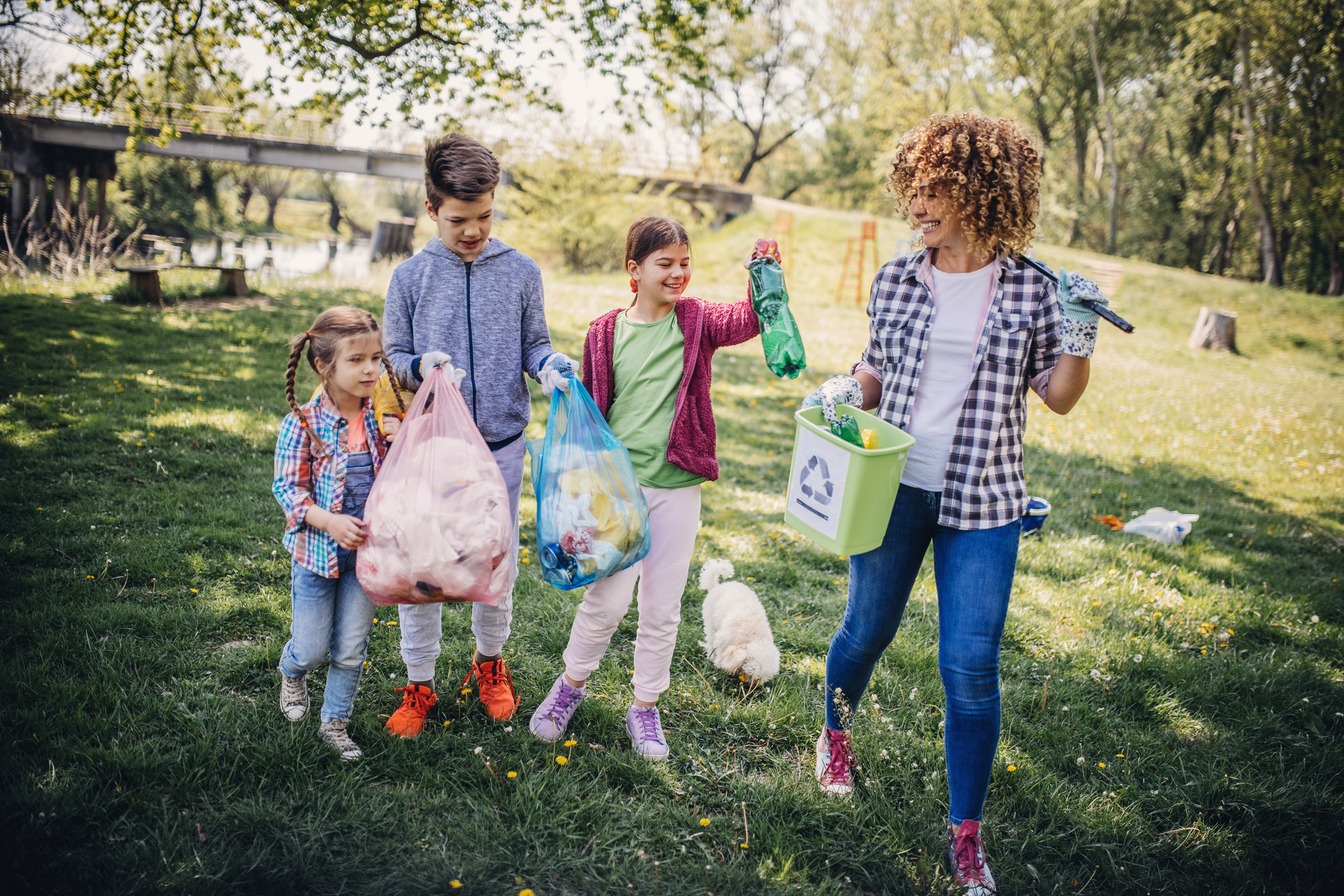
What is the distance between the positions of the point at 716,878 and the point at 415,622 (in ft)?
4.24

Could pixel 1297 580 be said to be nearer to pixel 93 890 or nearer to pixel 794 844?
pixel 794 844

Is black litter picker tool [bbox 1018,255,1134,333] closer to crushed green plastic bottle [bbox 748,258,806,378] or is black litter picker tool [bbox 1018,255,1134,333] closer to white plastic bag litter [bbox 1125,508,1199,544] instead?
crushed green plastic bottle [bbox 748,258,806,378]

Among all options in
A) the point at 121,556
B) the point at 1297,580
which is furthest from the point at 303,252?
the point at 1297,580

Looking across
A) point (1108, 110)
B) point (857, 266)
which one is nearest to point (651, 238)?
point (857, 266)

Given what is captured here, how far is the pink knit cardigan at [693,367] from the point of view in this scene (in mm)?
2410

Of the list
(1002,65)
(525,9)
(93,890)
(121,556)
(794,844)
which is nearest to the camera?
(93,890)

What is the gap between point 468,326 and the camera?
97.7 inches

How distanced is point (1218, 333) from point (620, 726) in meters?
17.9

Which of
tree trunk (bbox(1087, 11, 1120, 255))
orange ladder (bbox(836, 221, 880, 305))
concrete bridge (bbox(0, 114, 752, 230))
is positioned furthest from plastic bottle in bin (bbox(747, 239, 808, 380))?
tree trunk (bbox(1087, 11, 1120, 255))

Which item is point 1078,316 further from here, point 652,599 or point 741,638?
point 741,638

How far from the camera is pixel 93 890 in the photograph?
6.12ft

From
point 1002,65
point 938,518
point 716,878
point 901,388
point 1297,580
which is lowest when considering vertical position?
point 716,878

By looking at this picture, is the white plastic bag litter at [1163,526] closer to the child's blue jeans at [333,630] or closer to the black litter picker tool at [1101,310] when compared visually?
the black litter picker tool at [1101,310]

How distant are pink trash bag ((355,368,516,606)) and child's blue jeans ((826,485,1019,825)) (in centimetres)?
117
